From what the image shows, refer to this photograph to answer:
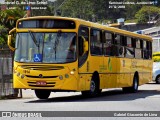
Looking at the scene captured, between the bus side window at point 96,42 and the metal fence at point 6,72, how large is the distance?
3.38 metres

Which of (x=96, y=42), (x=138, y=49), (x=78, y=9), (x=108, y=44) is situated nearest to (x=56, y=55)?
(x=96, y=42)

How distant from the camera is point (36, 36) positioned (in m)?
19.4

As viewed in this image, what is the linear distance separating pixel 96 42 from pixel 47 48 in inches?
117

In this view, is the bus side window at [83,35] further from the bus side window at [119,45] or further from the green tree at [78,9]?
the green tree at [78,9]

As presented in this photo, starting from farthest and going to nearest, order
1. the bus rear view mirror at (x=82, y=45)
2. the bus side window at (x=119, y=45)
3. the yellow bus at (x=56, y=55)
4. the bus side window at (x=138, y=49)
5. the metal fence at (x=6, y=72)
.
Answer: the bus side window at (x=138, y=49)
the bus side window at (x=119, y=45)
the metal fence at (x=6, y=72)
the bus rear view mirror at (x=82, y=45)
the yellow bus at (x=56, y=55)

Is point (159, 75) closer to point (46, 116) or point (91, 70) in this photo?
point (91, 70)

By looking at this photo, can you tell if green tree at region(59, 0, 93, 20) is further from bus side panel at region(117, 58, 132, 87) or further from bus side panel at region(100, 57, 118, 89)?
bus side panel at region(100, 57, 118, 89)

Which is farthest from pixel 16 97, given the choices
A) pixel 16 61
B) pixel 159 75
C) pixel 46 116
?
pixel 159 75

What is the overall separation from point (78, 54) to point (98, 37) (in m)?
2.74

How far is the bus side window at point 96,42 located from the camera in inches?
828

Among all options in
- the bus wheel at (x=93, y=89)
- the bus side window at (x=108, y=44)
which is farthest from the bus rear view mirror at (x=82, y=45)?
the bus side window at (x=108, y=44)

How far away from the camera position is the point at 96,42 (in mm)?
21484

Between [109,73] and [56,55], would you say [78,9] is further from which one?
[56,55]

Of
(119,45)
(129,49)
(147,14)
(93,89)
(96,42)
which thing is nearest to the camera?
(93,89)
